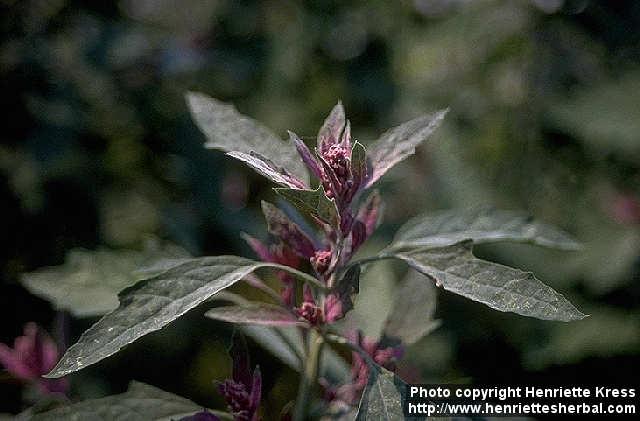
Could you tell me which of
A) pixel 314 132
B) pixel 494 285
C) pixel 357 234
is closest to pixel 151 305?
pixel 357 234

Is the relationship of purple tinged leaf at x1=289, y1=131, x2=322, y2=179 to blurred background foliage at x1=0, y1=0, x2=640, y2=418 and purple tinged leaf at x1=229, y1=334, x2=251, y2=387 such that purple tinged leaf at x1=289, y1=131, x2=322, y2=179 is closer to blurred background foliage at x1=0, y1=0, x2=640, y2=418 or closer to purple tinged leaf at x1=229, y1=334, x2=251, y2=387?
purple tinged leaf at x1=229, y1=334, x2=251, y2=387

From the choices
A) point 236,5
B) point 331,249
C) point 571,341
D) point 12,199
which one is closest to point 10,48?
point 12,199

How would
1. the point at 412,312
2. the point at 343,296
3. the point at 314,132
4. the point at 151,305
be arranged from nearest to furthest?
the point at 151,305
the point at 343,296
the point at 412,312
the point at 314,132

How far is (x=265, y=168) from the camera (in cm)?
84

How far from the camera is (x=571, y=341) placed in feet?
6.31

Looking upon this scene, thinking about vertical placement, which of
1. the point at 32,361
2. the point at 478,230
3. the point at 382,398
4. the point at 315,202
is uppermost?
the point at 315,202

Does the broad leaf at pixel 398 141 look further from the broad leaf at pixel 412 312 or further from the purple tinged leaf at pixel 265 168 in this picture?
the broad leaf at pixel 412 312

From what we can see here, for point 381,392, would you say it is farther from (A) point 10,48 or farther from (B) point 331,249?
(A) point 10,48

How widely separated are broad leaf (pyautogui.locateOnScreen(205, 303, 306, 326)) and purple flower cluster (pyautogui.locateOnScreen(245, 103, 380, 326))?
0.02 m

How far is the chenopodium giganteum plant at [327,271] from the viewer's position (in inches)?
31.4

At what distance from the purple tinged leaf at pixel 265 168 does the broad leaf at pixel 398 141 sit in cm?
12

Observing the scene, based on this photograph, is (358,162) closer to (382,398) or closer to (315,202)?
(315,202)

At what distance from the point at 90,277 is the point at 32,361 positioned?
28 cm

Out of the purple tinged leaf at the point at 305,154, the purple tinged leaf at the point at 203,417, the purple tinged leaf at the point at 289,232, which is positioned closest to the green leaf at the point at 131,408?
the purple tinged leaf at the point at 203,417
